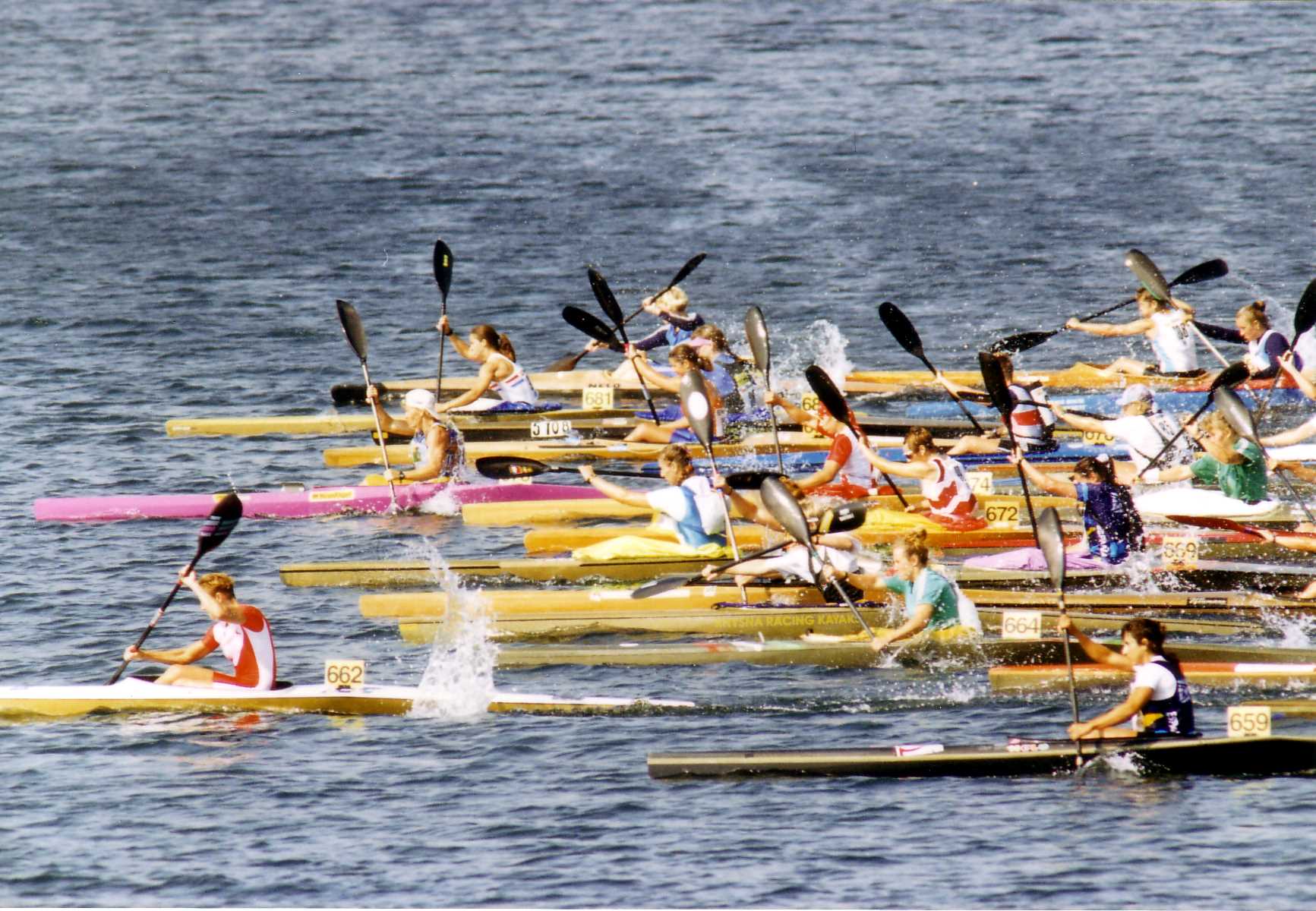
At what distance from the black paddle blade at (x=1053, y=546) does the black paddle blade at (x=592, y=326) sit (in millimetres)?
9903

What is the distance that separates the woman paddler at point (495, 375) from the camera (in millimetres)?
24734

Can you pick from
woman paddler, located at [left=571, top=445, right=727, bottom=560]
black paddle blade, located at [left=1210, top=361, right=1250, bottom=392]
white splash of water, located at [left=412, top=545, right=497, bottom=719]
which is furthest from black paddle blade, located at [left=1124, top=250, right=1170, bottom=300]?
white splash of water, located at [left=412, top=545, right=497, bottom=719]

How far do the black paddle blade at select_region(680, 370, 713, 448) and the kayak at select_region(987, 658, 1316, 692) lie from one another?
13.0 feet

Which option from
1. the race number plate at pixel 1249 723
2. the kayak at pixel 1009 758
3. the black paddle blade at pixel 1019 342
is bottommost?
the kayak at pixel 1009 758

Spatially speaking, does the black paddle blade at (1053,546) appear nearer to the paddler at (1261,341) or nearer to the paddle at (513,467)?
the paddle at (513,467)

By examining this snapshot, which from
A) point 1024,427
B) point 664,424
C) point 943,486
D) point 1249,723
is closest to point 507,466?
point 664,424

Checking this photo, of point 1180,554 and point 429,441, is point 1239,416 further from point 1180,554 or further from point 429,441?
point 429,441

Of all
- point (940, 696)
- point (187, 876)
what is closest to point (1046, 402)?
point (940, 696)

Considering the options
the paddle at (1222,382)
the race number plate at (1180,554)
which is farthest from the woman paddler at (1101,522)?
the paddle at (1222,382)

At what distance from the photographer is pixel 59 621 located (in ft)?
62.7

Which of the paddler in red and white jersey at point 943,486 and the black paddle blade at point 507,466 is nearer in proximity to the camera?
the paddler in red and white jersey at point 943,486

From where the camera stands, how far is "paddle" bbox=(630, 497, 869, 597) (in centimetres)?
1759

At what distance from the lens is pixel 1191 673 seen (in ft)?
54.3

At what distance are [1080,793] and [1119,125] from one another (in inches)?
1166
